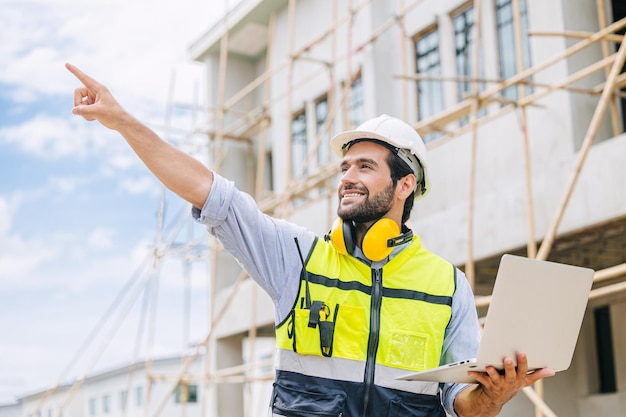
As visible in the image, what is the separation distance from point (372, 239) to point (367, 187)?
201 mm

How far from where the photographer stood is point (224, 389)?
1758cm

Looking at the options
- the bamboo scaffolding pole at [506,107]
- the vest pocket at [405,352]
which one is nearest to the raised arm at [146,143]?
the vest pocket at [405,352]

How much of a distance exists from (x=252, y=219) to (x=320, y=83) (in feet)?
40.2

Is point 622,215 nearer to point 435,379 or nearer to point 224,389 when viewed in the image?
point 435,379

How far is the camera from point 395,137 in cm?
351

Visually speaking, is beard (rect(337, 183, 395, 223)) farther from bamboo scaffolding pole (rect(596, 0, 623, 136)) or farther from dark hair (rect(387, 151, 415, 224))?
bamboo scaffolding pole (rect(596, 0, 623, 136))

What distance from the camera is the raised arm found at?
2.89 meters

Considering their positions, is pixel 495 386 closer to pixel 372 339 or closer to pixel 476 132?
pixel 372 339

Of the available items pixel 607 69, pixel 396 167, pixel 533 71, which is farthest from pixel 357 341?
pixel 607 69

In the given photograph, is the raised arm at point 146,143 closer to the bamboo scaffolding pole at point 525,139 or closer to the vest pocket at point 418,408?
the vest pocket at point 418,408

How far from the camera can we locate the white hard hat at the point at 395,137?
11.5 ft

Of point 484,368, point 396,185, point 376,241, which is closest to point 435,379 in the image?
point 484,368

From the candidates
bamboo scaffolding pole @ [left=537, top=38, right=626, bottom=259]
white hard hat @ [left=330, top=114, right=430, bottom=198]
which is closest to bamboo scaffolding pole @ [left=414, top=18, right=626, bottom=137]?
bamboo scaffolding pole @ [left=537, top=38, right=626, bottom=259]

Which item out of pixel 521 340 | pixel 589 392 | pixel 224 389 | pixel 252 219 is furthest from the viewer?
pixel 224 389
